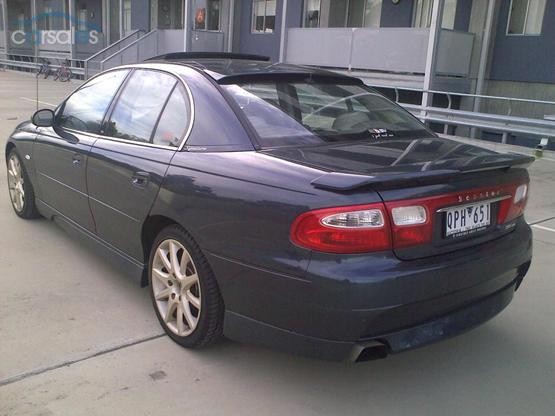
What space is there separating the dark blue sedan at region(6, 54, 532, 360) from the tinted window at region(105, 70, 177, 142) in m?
0.01

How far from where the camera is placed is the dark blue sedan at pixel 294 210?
240 cm

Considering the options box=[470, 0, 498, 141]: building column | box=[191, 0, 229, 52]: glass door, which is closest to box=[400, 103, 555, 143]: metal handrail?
box=[470, 0, 498, 141]: building column

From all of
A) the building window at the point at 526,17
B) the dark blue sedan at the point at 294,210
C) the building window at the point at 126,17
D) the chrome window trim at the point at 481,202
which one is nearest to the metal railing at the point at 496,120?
the building window at the point at 526,17

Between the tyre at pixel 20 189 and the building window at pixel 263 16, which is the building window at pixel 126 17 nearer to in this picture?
the building window at pixel 263 16

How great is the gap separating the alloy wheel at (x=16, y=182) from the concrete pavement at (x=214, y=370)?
149 centimetres

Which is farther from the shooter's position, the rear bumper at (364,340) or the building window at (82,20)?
the building window at (82,20)

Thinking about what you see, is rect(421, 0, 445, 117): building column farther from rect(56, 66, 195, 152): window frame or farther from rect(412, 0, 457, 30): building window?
rect(56, 66, 195, 152): window frame

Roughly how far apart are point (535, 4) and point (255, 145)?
11.2 meters

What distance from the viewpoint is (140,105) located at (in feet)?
12.0

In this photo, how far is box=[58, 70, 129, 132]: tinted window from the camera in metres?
4.02

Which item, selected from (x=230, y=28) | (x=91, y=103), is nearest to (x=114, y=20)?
(x=230, y=28)

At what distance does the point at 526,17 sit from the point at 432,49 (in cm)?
251

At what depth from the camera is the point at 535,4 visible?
38.9 ft

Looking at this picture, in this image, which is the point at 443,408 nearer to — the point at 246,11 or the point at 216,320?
the point at 216,320
